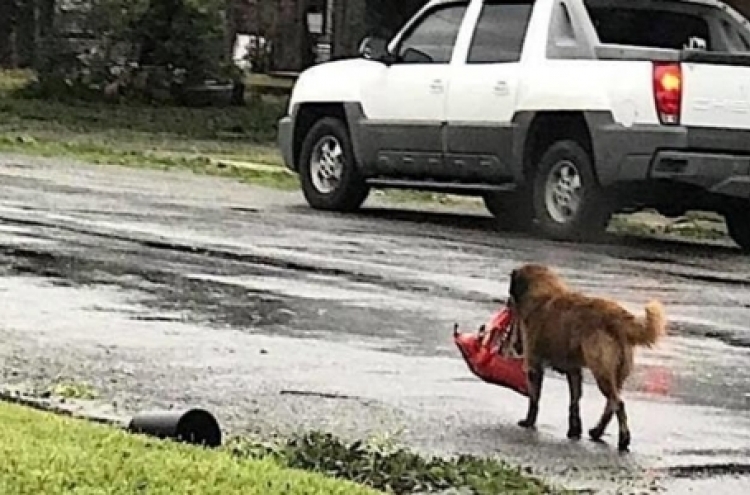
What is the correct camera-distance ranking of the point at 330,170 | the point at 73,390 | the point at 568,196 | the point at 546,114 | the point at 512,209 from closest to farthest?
the point at 73,390
the point at 568,196
the point at 546,114
the point at 512,209
the point at 330,170

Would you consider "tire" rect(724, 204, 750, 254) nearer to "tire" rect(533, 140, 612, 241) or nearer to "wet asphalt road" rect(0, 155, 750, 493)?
"wet asphalt road" rect(0, 155, 750, 493)

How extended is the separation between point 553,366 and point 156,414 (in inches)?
54.6

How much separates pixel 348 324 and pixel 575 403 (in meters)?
2.78

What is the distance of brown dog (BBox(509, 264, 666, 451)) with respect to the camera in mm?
6750

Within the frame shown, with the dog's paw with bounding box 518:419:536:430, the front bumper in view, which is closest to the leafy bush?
the front bumper

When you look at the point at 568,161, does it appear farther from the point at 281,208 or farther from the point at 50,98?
the point at 50,98

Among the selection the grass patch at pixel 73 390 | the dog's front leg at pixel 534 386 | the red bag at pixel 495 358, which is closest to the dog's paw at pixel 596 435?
the dog's front leg at pixel 534 386

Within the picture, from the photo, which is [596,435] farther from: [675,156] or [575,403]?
[675,156]

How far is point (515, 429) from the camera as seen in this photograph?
7129 millimetres

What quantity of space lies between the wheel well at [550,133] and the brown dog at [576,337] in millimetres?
7733

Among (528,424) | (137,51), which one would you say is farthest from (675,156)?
(137,51)

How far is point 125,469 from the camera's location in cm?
558

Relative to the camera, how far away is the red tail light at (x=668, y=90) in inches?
564

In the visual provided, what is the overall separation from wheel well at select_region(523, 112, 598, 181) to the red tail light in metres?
0.62
